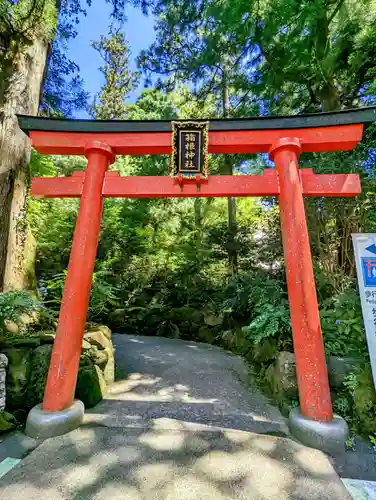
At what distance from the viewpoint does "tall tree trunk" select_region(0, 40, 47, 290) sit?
13.3ft

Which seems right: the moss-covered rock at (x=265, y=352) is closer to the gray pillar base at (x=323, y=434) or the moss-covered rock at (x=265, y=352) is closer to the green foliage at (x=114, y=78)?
the gray pillar base at (x=323, y=434)

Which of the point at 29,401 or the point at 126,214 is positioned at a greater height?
the point at 126,214

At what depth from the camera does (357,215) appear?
4.71 meters

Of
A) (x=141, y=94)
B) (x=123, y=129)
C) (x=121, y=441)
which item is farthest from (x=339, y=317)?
(x=141, y=94)

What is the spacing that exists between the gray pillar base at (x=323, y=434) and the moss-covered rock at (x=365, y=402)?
390 millimetres

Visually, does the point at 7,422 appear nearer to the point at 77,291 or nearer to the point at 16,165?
the point at 77,291

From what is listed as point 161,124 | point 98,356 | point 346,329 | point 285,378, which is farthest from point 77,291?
point 346,329

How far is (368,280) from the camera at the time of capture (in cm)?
310

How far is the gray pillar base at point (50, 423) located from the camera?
2602 mm

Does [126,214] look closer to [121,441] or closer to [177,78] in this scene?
[177,78]

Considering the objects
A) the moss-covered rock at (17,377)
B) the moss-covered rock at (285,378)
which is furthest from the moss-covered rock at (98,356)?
the moss-covered rock at (285,378)

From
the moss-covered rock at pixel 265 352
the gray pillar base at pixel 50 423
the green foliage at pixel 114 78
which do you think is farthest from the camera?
the green foliage at pixel 114 78

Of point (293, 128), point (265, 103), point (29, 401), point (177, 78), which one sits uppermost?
point (177, 78)

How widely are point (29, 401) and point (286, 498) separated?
284cm
